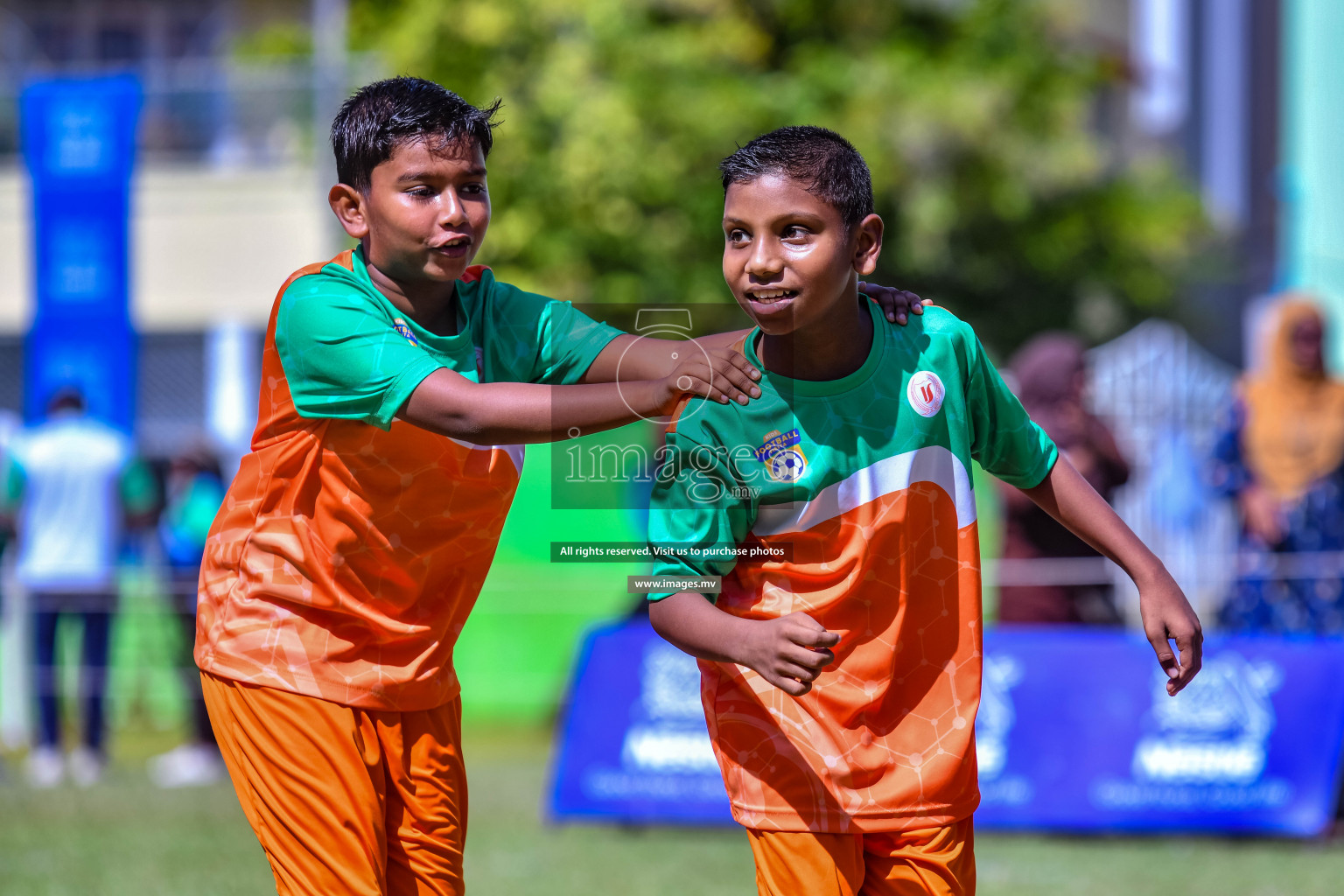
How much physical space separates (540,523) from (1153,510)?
467cm

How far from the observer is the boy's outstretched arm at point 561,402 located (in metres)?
2.52

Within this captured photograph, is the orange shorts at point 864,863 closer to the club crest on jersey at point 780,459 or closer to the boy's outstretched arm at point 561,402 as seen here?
the club crest on jersey at point 780,459

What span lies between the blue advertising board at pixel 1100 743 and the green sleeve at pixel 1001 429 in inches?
157

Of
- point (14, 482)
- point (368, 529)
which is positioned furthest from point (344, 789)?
point (14, 482)

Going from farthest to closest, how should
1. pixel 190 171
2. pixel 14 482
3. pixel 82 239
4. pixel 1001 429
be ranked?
pixel 190 171
pixel 82 239
pixel 14 482
pixel 1001 429

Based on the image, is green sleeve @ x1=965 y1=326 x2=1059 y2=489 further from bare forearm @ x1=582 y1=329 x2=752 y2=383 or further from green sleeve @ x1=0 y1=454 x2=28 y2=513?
green sleeve @ x1=0 y1=454 x2=28 y2=513

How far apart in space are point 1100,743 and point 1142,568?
4108 mm

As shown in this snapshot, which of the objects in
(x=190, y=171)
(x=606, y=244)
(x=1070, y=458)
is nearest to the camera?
(x=1070, y=458)

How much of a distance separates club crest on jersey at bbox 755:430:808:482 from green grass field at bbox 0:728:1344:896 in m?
3.37

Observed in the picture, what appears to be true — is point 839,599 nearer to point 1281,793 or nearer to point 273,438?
point 273,438

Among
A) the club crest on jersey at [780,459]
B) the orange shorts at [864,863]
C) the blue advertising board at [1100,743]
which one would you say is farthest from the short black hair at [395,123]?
the blue advertising board at [1100,743]

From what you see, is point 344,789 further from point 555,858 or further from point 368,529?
point 555,858

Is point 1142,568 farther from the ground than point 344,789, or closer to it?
farther from the ground

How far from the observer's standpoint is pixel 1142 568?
9.01 ft
